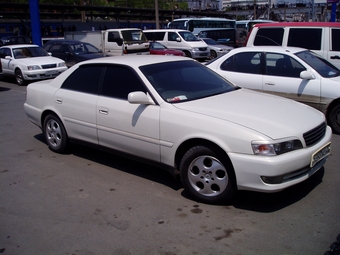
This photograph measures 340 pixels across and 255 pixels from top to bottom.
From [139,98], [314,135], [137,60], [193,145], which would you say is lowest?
[193,145]

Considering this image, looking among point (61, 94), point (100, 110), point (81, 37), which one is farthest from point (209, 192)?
point (81, 37)

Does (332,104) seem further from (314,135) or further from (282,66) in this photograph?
(314,135)

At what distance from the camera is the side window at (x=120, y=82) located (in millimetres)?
4914

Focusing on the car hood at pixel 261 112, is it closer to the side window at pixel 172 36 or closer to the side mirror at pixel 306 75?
the side mirror at pixel 306 75

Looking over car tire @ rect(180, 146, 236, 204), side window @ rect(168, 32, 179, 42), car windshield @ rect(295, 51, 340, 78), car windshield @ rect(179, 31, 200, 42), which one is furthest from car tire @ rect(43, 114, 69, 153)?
side window @ rect(168, 32, 179, 42)

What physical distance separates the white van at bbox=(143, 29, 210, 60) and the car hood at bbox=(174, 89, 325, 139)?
17326mm

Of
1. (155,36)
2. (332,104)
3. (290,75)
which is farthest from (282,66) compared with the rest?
(155,36)

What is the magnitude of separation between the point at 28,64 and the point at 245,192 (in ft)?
38.2

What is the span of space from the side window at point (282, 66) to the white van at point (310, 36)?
2.27 meters

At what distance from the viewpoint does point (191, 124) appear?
422 centimetres

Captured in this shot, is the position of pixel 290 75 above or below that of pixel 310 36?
below

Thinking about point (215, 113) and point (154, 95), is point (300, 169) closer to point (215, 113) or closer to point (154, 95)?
point (215, 113)

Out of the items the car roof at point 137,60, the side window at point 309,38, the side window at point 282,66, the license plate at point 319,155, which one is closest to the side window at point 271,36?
the side window at point 309,38

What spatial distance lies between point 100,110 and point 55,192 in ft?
3.96
